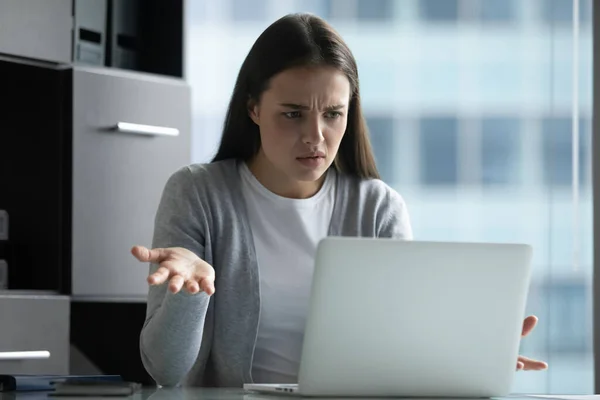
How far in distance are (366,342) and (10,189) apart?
1.34m

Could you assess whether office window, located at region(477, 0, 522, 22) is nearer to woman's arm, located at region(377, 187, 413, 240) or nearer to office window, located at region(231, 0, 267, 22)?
office window, located at region(231, 0, 267, 22)

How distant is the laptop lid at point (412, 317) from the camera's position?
1297 mm

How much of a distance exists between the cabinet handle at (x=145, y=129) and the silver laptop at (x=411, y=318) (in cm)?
117

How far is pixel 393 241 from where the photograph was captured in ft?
4.26

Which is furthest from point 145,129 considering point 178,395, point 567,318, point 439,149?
point 567,318

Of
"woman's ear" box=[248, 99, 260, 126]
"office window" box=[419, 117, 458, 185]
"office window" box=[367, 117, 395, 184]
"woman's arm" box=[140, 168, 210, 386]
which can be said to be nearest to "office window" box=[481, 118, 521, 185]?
"office window" box=[419, 117, 458, 185]

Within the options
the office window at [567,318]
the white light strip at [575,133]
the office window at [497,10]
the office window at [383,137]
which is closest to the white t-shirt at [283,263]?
the white light strip at [575,133]

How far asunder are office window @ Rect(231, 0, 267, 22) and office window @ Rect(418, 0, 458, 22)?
591mm

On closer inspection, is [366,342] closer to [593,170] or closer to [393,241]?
[393,241]

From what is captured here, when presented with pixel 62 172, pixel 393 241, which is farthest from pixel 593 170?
pixel 393 241

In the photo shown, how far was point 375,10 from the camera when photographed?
3738 millimetres

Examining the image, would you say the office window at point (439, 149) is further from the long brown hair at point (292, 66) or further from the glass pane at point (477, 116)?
the long brown hair at point (292, 66)

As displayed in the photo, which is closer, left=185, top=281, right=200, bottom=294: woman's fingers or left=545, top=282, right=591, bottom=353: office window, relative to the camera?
left=185, top=281, right=200, bottom=294: woman's fingers

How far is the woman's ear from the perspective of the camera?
2031 millimetres
